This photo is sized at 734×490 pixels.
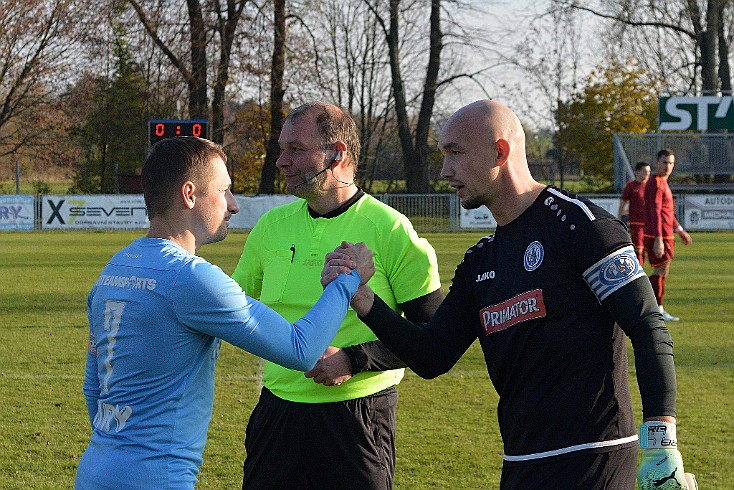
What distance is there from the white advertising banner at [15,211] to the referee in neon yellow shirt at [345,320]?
3068cm

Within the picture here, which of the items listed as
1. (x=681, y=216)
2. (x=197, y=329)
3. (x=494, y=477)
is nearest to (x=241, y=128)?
(x=681, y=216)

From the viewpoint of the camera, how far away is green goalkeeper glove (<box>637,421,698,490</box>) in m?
2.86

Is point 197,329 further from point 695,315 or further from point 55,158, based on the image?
point 55,158

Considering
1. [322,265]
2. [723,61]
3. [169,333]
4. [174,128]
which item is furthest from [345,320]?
[723,61]

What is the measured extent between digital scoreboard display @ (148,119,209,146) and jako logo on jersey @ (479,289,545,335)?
15295mm

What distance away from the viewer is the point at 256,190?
4634cm

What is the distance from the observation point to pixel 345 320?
13.0 feet

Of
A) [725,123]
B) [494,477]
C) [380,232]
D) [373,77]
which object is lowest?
[494,477]

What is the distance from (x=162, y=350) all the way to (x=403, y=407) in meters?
5.45

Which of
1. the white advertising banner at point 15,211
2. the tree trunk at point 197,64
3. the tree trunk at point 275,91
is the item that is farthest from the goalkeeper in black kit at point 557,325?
the tree trunk at point 197,64

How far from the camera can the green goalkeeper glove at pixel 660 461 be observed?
2.86 m

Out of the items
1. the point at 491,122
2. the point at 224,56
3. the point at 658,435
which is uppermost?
the point at 224,56

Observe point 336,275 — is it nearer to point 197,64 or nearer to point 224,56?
point 224,56

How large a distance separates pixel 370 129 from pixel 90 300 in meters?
44.7
